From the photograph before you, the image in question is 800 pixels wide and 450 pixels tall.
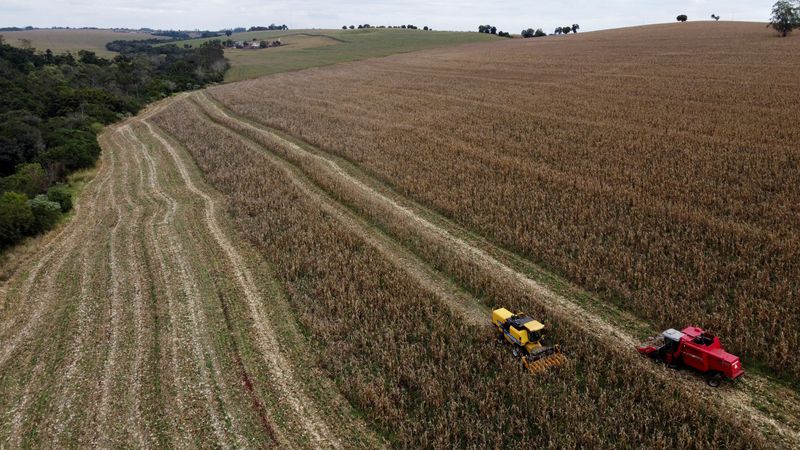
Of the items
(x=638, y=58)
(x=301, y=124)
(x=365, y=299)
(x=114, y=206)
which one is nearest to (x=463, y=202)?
(x=365, y=299)

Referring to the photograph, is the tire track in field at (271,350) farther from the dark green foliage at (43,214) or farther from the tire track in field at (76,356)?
the dark green foliage at (43,214)

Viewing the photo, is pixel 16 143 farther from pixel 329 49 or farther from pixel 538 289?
pixel 329 49

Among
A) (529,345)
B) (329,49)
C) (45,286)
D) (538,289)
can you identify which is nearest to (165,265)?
(45,286)

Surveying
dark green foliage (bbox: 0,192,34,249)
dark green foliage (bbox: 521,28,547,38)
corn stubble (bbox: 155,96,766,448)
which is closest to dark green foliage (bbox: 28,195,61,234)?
dark green foliage (bbox: 0,192,34,249)

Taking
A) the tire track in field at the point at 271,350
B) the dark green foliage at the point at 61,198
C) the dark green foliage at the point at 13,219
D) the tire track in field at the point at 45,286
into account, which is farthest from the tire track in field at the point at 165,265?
the dark green foliage at the point at 13,219

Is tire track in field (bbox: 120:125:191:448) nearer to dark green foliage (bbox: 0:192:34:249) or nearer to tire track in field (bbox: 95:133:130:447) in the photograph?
tire track in field (bbox: 95:133:130:447)

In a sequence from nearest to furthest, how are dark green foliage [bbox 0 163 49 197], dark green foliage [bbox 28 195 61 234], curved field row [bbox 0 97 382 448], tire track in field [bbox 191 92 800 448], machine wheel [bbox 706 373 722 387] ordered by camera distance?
tire track in field [bbox 191 92 800 448], machine wheel [bbox 706 373 722 387], curved field row [bbox 0 97 382 448], dark green foliage [bbox 28 195 61 234], dark green foliage [bbox 0 163 49 197]

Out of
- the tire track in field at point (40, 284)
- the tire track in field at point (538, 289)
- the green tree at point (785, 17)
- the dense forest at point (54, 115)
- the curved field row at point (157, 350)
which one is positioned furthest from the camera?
the green tree at point (785, 17)
